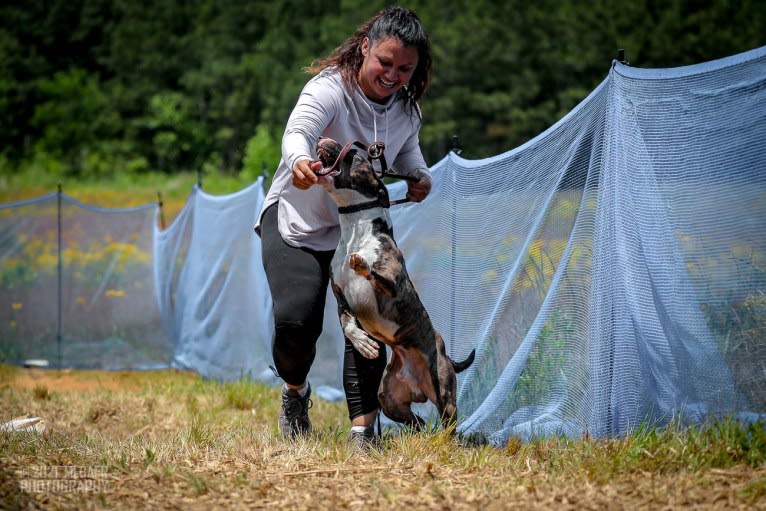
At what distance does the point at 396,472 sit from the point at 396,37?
1.83 meters

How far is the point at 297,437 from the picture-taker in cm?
432

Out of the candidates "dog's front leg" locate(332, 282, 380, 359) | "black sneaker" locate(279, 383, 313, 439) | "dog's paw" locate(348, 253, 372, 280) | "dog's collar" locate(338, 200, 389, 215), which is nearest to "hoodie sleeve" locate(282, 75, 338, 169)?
"dog's collar" locate(338, 200, 389, 215)

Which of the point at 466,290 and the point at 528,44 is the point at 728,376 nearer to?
the point at 466,290

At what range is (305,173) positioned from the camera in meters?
3.75

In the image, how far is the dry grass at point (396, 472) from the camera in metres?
3.04

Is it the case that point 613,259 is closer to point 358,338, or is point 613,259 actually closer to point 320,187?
point 358,338

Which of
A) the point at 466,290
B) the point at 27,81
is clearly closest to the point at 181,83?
the point at 27,81

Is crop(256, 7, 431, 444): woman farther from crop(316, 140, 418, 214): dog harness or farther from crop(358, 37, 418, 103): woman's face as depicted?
Answer: crop(316, 140, 418, 214): dog harness

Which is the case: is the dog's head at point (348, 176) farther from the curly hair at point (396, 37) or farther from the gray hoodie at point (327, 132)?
the curly hair at point (396, 37)

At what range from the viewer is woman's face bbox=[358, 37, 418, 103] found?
4012 millimetres

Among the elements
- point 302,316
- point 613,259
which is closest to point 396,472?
point 302,316

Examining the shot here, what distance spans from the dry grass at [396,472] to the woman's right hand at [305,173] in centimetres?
112

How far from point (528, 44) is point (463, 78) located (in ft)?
9.86

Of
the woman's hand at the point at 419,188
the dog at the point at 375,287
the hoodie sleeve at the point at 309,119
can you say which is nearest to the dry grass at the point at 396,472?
the dog at the point at 375,287
